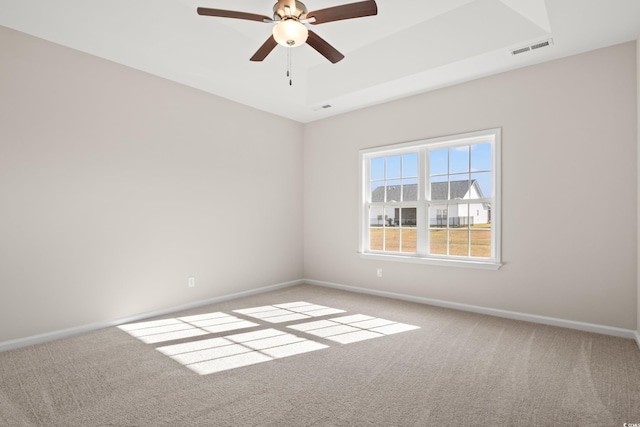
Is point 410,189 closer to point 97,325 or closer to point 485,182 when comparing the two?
point 485,182

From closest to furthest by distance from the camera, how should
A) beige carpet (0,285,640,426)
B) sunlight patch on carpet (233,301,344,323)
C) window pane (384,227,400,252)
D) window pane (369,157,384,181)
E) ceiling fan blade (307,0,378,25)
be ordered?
beige carpet (0,285,640,426)
ceiling fan blade (307,0,378,25)
sunlight patch on carpet (233,301,344,323)
window pane (384,227,400,252)
window pane (369,157,384,181)

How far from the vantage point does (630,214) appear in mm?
3035

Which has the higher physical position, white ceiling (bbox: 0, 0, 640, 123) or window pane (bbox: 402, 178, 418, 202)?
white ceiling (bbox: 0, 0, 640, 123)

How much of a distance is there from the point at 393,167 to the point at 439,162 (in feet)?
2.26

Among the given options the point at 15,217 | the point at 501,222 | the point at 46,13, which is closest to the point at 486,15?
the point at 501,222

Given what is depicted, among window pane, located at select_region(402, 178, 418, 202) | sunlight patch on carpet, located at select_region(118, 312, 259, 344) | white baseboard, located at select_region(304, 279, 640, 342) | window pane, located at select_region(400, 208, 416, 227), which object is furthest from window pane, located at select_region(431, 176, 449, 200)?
sunlight patch on carpet, located at select_region(118, 312, 259, 344)

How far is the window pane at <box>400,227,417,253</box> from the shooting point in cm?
454

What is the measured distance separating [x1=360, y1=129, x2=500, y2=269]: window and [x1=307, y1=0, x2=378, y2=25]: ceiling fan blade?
7.41 feet

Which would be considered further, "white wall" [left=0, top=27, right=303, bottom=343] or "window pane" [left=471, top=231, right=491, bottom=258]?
"window pane" [left=471, top=231, right=491, bottom=258]

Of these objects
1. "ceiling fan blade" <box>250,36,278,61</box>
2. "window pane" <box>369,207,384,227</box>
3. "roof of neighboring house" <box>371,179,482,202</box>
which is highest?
"ceiling fan blade" <box>250,36,278,61</box>

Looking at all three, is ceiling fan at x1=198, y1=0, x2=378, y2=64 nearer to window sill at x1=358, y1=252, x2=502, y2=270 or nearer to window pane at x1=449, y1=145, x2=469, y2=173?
window pane at x1=449, y1=145, x2=469, y2=173

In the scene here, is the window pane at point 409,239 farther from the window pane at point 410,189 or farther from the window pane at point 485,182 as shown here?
the window pane at point 485,182

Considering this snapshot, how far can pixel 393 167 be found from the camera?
477cm

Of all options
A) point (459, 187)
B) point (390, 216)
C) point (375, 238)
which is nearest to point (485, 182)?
point (459, 187)
